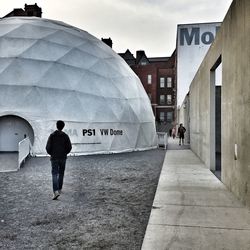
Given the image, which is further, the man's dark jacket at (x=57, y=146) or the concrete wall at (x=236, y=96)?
the man's dark jacket at (x=57, y=146)

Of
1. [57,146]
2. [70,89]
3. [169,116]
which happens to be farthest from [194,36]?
[57,146]

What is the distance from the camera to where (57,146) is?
654 centimetres

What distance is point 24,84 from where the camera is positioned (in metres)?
15.4

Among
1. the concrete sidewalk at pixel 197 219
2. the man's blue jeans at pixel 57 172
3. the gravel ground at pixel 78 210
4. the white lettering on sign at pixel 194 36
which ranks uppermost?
the white lettering on sign at pixel 194 36

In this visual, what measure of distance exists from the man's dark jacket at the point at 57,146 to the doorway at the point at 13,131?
29.3ft

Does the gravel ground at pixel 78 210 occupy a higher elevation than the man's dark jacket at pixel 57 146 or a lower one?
lower

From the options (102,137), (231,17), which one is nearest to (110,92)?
(102,137)

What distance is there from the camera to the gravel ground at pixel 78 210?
4.04m

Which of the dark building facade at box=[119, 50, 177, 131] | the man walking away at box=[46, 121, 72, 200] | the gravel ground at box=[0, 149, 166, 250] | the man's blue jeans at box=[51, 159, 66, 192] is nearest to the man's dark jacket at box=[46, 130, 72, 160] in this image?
the man walking away at box=[46, 121, 72, 200]

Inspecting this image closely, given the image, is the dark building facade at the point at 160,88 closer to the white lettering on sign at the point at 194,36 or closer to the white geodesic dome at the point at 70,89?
the white lettering on sign at the point at 194,36

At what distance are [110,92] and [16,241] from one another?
14.3 metres

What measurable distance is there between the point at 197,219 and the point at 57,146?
3.47 m

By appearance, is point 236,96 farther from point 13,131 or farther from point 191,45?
point 191,45

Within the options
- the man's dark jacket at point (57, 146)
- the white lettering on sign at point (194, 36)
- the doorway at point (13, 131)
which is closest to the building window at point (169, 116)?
the white lettering on sign at point (194, 36)
